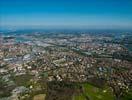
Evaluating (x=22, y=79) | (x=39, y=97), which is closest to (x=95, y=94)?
(x=39, y=97)

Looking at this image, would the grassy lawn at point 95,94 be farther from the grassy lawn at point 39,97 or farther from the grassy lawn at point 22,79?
the grassy lawn at point 22,79

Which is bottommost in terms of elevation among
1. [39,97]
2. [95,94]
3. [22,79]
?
[22,79]

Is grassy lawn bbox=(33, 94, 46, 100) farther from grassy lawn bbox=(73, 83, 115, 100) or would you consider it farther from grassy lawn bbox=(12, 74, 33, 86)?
grassy lawn bbox=(12, 74, 33, 86)

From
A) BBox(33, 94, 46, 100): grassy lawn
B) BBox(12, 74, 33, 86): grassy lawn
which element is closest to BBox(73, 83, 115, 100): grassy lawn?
BBox(33, 94, 46, 100): grassy lawn

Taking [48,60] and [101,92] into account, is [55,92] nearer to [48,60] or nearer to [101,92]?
[101,92]

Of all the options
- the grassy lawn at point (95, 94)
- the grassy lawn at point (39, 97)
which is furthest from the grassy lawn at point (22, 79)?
the grassy lawn at point (95, 94)

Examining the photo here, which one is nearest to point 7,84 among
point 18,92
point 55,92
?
point 18,92

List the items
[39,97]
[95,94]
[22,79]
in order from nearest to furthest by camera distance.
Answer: [39,97], [95,94], [22,79]

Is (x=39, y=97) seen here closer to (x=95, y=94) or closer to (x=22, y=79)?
(x=95, y=94)
